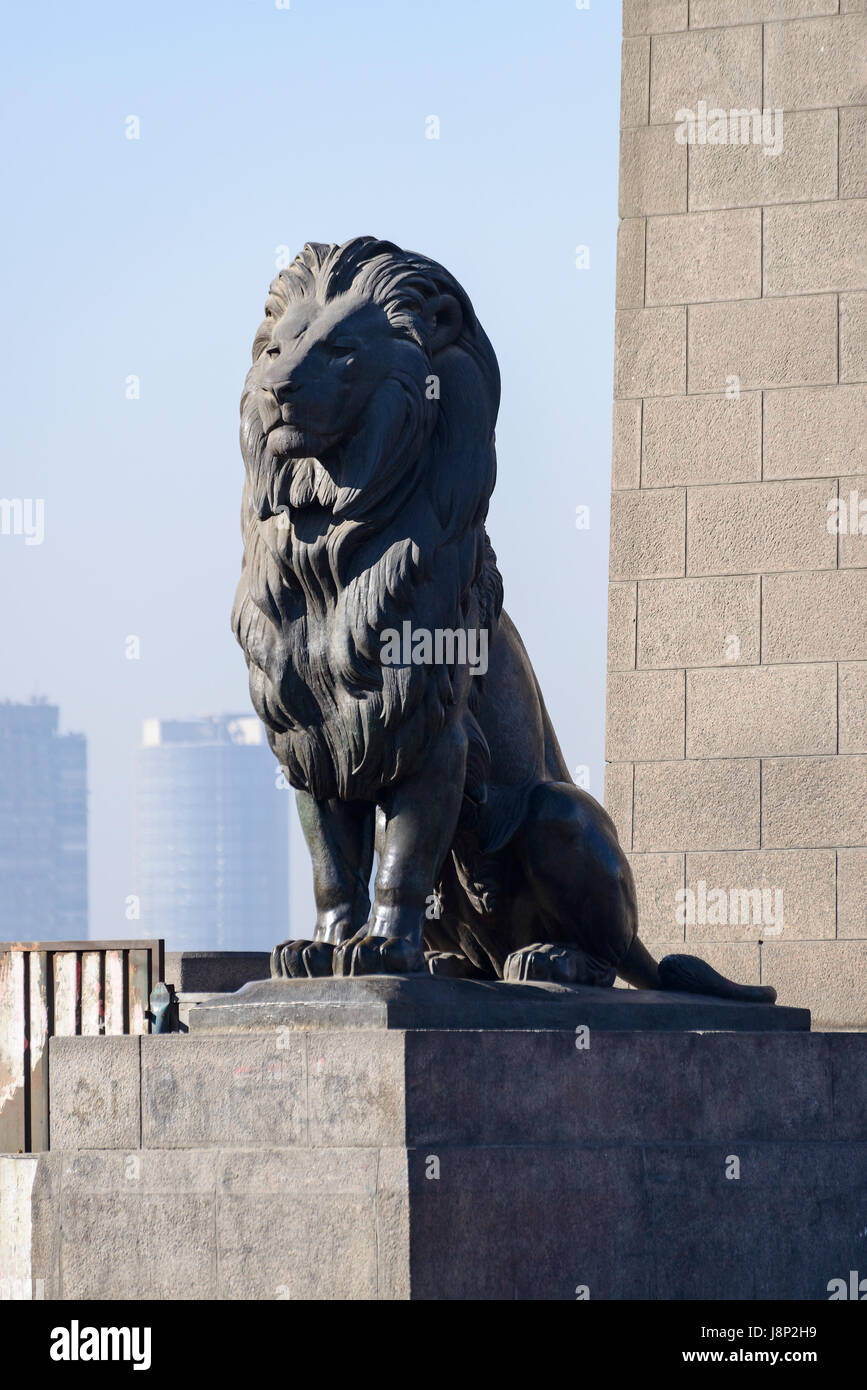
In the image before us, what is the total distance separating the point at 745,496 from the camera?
33.7ft

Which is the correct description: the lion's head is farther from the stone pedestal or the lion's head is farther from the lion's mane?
the stone pedestal

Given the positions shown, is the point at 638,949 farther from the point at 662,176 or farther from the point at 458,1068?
the point at 662,176

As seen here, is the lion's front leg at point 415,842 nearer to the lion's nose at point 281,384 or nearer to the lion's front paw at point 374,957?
the lion's front paw at point 374,957

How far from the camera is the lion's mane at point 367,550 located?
22.1 ft

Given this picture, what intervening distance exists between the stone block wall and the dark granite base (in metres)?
2.92

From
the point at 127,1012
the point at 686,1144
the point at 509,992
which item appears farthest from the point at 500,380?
the point at 127,1012

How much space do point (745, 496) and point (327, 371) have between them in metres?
3.93

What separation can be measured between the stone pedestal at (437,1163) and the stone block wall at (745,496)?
2.92 m

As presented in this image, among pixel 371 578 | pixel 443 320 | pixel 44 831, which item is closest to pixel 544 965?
pixel 371 578

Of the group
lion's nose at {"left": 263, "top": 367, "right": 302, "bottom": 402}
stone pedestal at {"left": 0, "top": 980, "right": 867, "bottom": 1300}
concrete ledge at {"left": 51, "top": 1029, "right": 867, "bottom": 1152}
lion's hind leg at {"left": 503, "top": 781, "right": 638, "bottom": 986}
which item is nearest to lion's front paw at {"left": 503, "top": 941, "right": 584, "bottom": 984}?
lion's hind leg at {"left": 503, "top": 781, "right": 638, "bottom": 986}

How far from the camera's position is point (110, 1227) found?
6.63m

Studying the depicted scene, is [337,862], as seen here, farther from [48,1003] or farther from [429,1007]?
[48,1003]

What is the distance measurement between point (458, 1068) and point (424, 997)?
248 mm

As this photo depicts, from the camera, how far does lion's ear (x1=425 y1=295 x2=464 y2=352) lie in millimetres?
6969
